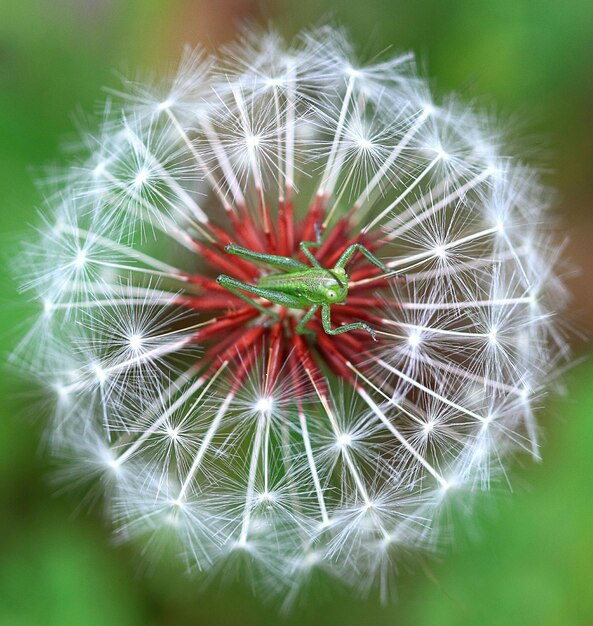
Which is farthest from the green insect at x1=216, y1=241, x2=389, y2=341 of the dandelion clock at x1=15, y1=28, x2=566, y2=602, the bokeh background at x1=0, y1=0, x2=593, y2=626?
the bokeh background at x1=0, y1=0, x2=593, y2=626

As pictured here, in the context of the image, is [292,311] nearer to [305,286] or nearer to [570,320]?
[305,286]

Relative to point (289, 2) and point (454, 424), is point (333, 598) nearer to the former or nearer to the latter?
point (454, 424)

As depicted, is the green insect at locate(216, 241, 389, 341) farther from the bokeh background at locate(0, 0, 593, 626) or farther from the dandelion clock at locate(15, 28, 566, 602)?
the bokeh background at locate(0, 0, 593, 626)

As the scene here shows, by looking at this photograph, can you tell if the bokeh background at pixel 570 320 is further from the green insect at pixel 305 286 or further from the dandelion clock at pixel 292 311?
the green insect at pixel 305 286

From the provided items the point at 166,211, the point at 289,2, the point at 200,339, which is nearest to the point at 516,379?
the point at 200,339

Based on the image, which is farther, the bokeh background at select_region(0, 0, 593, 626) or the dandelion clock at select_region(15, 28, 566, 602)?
the bokeh background at select_region(0, 0, 593, 626)

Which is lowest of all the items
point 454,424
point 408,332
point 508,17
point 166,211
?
point 454,424
